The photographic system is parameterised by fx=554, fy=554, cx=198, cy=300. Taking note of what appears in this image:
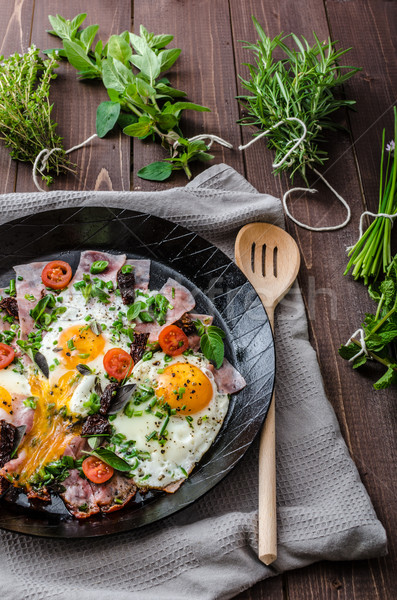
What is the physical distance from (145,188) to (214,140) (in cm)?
63

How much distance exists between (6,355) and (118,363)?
584 mm

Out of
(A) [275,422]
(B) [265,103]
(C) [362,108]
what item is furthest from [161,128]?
(A) [275,422]

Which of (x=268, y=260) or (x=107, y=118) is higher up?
(x=107, y=118)

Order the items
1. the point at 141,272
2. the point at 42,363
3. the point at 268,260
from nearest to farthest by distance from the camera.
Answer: the point at 42,363, the point at 141,272, the point at 268,260

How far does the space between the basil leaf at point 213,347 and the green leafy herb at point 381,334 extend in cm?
75

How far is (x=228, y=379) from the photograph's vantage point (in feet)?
9.87

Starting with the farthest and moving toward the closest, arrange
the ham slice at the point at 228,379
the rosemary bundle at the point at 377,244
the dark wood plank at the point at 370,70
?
the dark wood plank at the point at 370,70
the rosemary bundle at the point at 377,244
the ham slice at the point at 228,379

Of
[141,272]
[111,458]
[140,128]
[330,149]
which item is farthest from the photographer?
[330,149]

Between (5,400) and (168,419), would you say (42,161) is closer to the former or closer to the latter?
(5,400)

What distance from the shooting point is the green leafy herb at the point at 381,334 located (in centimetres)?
312

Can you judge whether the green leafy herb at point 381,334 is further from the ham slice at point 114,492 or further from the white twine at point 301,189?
the ham slice at point 114,492

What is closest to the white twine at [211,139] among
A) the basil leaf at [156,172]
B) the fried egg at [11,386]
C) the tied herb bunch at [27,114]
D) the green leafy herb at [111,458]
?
the basil leaf at [156,172]

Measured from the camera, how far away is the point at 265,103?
3861 millimetres

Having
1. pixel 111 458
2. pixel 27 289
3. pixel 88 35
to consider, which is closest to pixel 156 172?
pixel 88 35
